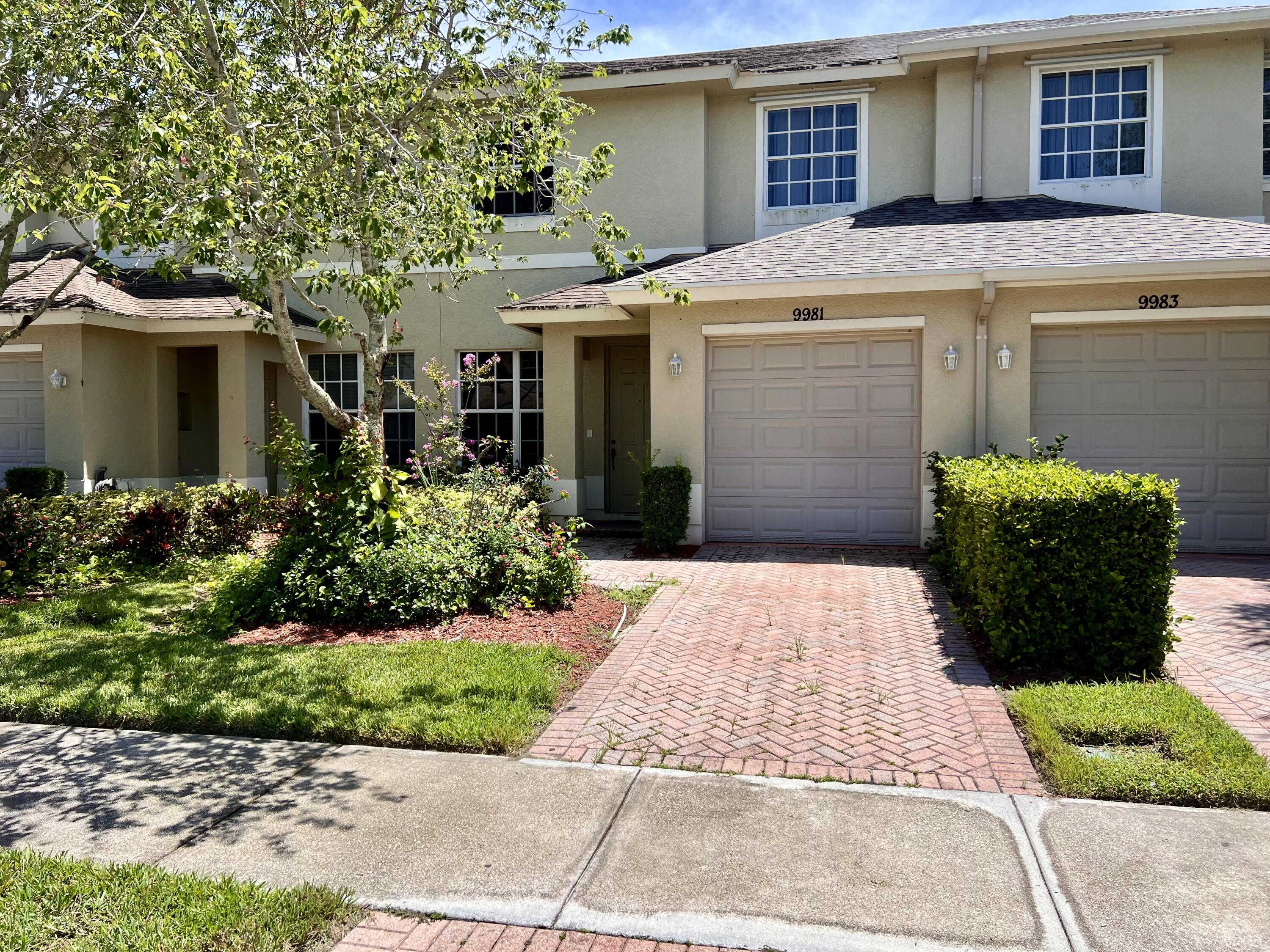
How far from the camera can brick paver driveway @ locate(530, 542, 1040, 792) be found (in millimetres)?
4531

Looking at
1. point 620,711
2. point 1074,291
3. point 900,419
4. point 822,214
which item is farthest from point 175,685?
point 822,214

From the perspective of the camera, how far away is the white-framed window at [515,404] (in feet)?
46.0

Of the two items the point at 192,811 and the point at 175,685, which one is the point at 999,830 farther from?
the point at 175,685

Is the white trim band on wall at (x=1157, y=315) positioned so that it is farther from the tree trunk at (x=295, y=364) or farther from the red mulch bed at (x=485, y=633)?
the tree trunk at (x=295, y=364)

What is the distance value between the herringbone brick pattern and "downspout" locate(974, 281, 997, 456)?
8.58m

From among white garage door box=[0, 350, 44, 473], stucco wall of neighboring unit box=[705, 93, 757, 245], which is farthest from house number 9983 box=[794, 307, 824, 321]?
white garage door box=[0, 350, 44, 473]

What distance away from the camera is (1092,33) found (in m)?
11.8

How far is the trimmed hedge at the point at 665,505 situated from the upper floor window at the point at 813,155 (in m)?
5.33

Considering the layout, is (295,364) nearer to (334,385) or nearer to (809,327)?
(809,327)

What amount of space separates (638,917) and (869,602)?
208 inches

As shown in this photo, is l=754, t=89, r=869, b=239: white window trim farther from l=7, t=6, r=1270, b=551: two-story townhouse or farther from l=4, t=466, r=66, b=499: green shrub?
l=4, t=466, r=66, b=499: green shrub

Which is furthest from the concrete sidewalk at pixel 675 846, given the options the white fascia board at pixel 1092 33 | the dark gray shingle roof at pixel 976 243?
→ the white fascia board at pixel 1092 33

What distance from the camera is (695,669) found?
239 inches

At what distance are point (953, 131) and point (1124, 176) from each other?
8.21ft
